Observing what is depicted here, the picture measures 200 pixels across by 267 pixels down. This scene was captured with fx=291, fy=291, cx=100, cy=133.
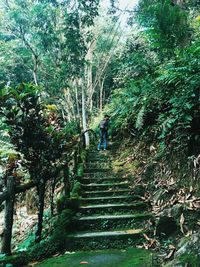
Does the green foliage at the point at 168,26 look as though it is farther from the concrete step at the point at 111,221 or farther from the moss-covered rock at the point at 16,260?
the moss-covered rock at the point at 16,260

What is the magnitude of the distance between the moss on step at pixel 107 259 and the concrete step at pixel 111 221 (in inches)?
34.5

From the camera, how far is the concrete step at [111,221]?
5513 millimetres

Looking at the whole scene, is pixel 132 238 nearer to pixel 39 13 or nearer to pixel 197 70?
pixel 197 70

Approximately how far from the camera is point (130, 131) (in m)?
9.77

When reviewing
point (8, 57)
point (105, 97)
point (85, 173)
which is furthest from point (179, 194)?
point (105, 97)

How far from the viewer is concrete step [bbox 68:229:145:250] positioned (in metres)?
4.89

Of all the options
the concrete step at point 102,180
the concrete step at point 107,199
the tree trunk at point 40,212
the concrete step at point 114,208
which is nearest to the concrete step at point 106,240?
the tree trunk at point 40,212

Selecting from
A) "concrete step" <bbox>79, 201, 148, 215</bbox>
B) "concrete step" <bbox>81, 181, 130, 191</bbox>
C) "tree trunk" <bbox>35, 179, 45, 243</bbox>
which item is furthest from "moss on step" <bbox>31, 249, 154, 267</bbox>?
"concrete step" <bbox>81, 181, 130, 191</bbox>

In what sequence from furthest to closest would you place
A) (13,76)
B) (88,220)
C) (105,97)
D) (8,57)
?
(105,97) < (13,76) < (8,57) < (88,220)

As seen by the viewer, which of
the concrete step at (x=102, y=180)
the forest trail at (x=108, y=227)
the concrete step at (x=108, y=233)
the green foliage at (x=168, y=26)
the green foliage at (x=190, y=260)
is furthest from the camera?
the concrete step at (x=102, y=180)

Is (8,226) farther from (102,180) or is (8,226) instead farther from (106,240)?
(102,180)

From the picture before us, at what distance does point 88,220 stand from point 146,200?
4.53 feet

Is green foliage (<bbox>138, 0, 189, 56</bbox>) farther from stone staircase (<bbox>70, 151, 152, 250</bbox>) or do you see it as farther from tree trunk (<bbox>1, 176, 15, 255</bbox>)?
tree trunk (<bbox>1, 176, 15, 255</bbox>)

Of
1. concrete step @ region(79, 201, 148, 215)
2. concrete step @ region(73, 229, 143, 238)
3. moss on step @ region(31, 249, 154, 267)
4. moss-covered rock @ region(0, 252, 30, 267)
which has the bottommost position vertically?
moss on step @ region(31, 249, 154, 267)
